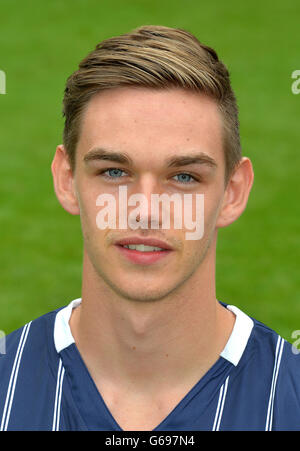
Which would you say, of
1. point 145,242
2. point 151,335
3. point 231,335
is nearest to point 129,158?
point 145,242

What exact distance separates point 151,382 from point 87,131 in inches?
46.3

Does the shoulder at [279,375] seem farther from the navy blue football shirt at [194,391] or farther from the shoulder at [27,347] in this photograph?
the shoulder at [27,347]

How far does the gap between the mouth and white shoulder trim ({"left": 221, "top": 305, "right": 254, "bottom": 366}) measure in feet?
2.23

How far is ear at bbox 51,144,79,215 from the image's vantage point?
3.50m

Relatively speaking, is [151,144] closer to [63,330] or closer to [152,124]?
[152,124]

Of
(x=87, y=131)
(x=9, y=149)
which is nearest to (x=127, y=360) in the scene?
(x=87, y=131)

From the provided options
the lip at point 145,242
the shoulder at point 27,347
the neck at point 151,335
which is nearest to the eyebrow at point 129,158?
the lip at point 145,242

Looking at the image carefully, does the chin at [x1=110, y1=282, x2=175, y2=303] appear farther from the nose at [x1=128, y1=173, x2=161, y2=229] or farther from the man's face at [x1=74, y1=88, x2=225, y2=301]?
the nose at [x1=128, y1=173, x2=161, y2=229]

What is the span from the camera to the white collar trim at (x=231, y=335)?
11.7 ft

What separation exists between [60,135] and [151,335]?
10059mm

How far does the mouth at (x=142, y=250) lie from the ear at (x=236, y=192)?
43 cm

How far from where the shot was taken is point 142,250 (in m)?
3.13

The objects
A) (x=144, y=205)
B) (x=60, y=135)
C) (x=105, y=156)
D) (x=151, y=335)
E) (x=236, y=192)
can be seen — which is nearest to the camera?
(x=144, y=205)
